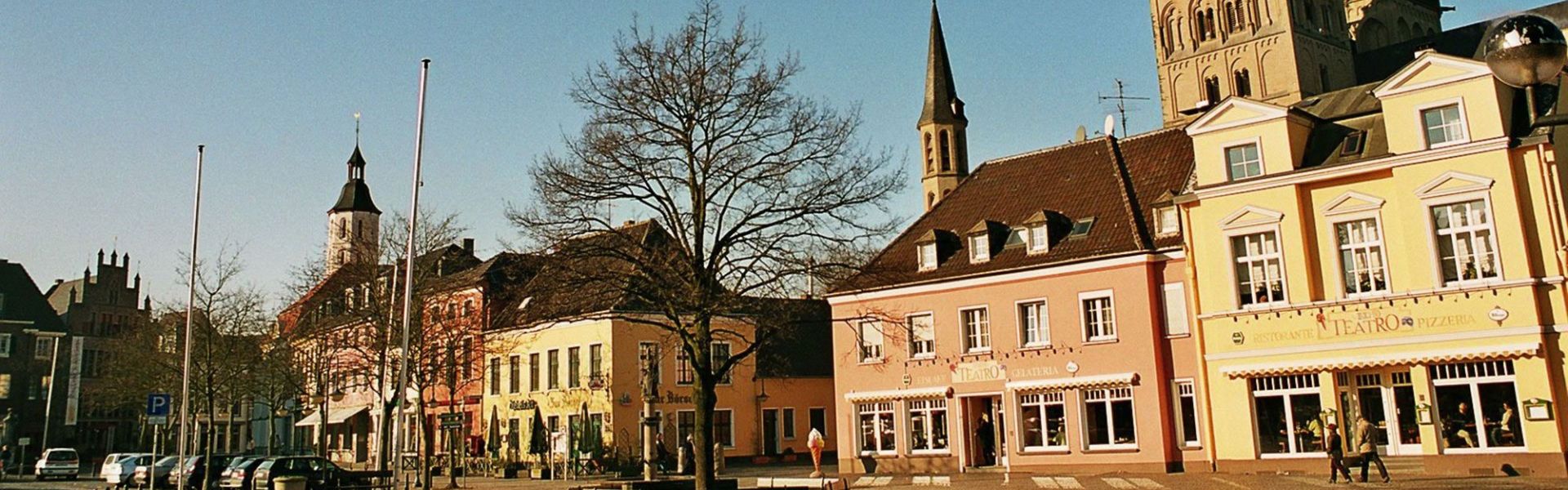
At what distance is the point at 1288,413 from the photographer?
2833cm

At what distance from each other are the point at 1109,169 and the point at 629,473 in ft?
62.2

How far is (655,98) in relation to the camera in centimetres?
2572

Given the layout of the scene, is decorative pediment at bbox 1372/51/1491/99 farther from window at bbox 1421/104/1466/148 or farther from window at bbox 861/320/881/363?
window at bbox 861/320/881/363

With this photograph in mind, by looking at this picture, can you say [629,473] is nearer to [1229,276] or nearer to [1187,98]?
[1229,276]

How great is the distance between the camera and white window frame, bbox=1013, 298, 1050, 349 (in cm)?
3278

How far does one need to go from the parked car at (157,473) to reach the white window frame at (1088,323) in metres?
26.9

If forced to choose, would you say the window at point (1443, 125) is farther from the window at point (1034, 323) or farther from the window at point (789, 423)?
the window at point (789, 423)

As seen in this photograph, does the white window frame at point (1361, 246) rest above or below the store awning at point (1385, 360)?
above

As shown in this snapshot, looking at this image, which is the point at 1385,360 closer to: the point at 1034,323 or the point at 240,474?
the point at 1034,323

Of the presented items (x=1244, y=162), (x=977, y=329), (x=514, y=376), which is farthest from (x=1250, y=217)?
(x=514, y=376)

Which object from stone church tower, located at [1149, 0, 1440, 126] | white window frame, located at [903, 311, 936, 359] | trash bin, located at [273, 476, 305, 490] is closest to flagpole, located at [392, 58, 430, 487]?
trash bin, located at [273, 476, 305, 490]

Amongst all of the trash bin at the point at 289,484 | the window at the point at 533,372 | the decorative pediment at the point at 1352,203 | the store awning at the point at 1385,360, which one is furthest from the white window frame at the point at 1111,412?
the window at the point at 533,372

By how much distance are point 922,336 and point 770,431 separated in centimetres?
1462

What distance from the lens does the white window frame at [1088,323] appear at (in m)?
31.4
